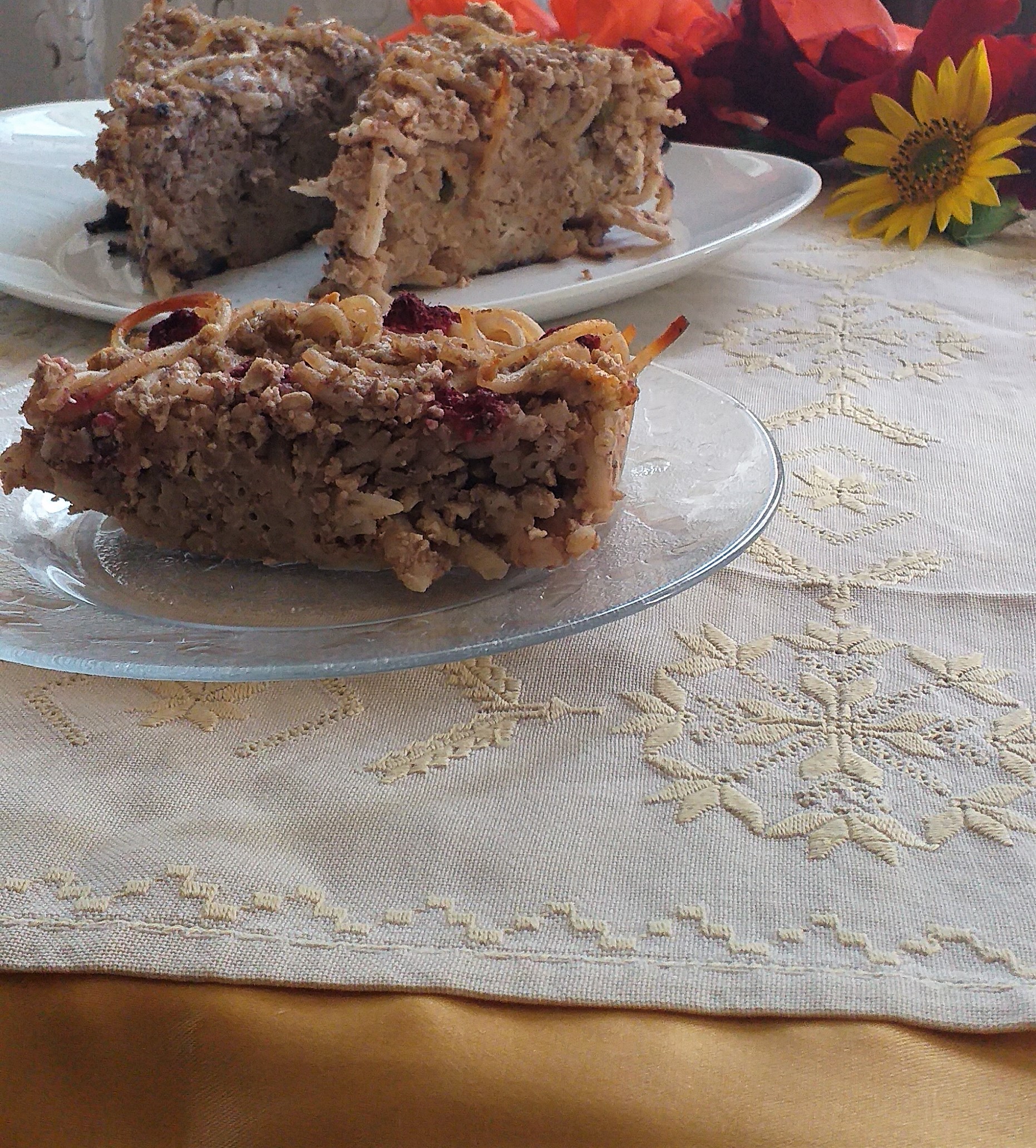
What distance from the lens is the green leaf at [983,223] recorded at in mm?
1997

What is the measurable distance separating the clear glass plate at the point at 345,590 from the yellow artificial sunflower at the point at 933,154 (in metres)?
1.05

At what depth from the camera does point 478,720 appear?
0.89 meters

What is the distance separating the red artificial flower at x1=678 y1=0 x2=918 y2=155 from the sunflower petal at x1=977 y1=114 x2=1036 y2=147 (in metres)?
0.25

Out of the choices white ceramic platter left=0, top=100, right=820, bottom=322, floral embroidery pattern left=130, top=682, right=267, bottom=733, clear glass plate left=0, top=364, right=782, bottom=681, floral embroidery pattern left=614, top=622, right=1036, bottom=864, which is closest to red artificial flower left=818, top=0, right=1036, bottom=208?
white ceramic platter left=0, top=100, right=820, bottom=322

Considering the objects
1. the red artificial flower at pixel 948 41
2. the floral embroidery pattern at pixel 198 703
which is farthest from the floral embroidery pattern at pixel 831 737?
the red artificial flower at pixel 948 41

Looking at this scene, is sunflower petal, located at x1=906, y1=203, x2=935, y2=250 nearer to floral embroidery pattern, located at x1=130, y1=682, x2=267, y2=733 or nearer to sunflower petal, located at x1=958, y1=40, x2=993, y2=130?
sunflower petal, located at x1=958, y1=40, x2=993, y2=130

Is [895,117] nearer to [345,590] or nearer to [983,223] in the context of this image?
[983,223]

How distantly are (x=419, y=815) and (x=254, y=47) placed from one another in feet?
5.15

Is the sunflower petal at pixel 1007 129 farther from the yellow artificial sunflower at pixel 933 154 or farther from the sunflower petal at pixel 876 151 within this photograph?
the sunflower petal at pixel 876 151

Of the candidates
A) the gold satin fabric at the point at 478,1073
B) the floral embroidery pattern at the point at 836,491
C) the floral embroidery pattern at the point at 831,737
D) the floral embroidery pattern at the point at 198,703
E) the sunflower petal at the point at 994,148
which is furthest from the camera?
the sunflower petal at the point at 994,148

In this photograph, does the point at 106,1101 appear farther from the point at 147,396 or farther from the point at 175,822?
the point at 147,396

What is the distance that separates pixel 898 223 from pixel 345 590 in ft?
4.82

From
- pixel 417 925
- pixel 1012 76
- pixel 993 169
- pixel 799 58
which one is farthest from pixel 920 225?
pixel 417 925

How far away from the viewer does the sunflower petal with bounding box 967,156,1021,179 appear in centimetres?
185
